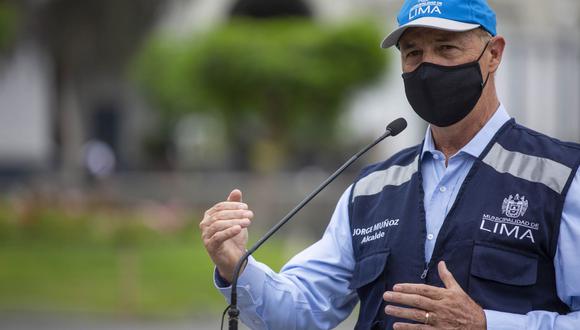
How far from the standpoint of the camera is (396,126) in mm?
3445

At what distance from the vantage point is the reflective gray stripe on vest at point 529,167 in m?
3.10

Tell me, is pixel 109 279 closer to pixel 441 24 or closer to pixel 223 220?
pixel 223 220

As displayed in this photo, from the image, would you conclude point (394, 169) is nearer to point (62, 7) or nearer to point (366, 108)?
point (62, 7)

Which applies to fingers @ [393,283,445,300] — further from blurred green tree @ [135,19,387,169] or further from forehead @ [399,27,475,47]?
blurred green tree @ [135,19,387,169]

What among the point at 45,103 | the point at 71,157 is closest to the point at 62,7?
the point at 71,157

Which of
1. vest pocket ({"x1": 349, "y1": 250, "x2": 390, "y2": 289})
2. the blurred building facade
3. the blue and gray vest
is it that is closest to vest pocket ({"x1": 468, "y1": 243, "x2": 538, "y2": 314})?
the blue and gray vest

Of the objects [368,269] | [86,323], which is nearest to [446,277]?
[368,269]

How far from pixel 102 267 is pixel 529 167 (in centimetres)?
1297

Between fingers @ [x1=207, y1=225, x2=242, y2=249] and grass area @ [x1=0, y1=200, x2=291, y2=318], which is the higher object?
fingers @ [x1=207, y1=225, x2=242, y2=249]

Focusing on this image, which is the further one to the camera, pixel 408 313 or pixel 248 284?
pixel 248 284

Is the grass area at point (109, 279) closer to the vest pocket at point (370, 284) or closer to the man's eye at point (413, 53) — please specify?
the vest pocket at point (370, 284)

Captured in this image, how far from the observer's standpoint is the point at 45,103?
36.0 m

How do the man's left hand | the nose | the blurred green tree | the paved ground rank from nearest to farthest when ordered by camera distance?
the man's left hand
the nose
the paved ground
the blurred green tree

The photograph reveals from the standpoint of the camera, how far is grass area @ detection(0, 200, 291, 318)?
1423 centimetres
